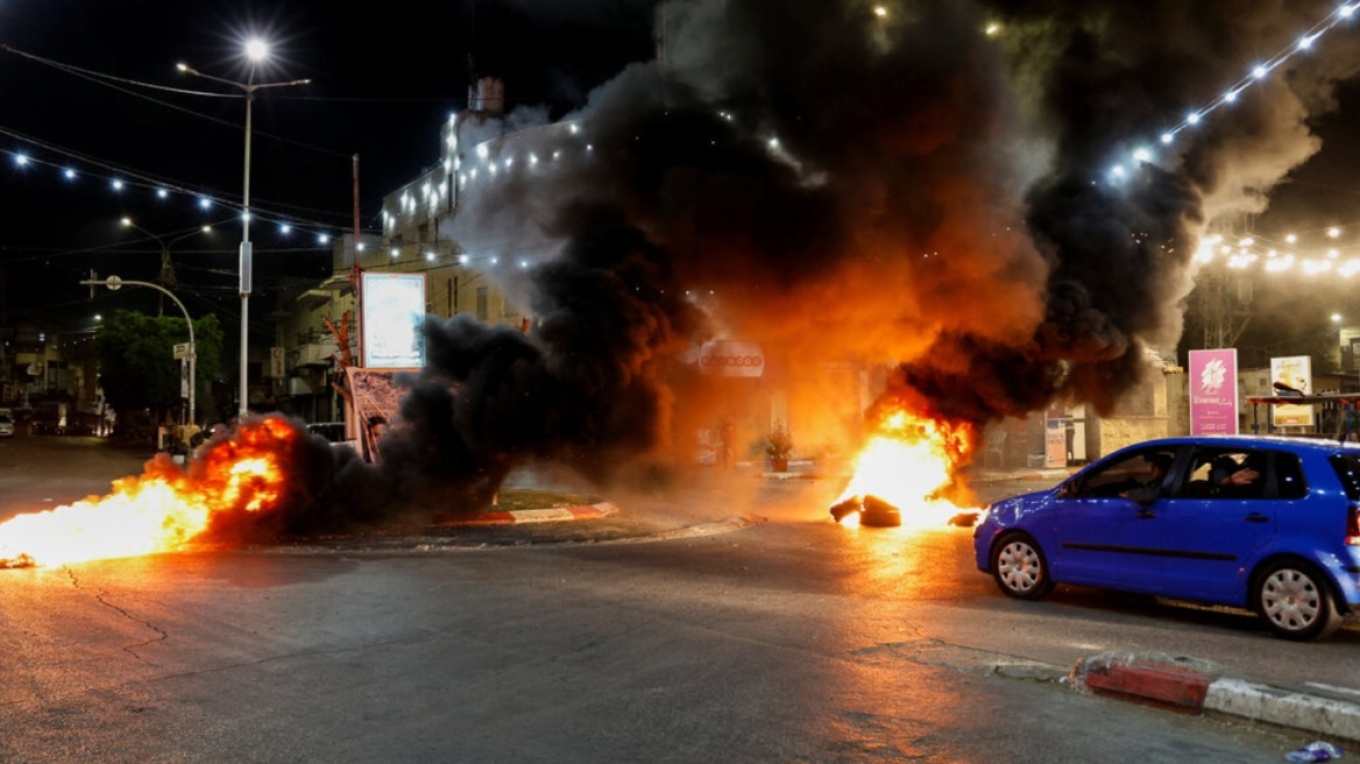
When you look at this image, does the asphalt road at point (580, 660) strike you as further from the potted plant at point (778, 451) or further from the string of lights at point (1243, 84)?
the potted plant at point (778, 451)

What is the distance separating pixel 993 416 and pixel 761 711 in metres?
12.2

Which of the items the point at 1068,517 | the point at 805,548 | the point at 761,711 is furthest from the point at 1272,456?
the point at 805,548

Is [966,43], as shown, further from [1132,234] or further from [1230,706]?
[1230,706]

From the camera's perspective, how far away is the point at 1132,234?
53.3ft

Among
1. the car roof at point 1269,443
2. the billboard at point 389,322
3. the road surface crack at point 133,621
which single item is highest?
the billboard at point 389,322

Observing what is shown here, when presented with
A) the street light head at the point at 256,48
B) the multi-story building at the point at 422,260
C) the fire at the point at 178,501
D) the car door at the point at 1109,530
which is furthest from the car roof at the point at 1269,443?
the multi-story building at the point at 422,260

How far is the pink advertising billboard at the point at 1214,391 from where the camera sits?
2162 centimetres

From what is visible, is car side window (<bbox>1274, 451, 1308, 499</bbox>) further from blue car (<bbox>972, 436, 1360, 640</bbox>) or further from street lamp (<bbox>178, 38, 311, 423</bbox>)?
street lamp (<bbox>178, 38, 311, 423</bbox>)

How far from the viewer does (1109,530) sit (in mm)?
8125

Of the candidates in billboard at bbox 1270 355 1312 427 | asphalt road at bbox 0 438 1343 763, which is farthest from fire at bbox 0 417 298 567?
billboard at bbox 1270 355 1312 427

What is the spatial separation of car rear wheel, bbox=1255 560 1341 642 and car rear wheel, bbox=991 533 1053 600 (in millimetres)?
1760

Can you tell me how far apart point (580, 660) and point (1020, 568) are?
4.41 meters

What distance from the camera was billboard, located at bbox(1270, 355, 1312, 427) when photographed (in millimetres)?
24094

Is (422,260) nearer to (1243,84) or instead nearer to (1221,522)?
(1243,84)
